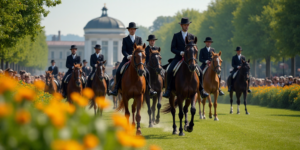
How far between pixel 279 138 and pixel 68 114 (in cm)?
852

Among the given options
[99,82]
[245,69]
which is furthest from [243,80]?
[99,82]

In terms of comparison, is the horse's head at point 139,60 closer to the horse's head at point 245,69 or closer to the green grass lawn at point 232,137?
the green grass lawn at point 232,137

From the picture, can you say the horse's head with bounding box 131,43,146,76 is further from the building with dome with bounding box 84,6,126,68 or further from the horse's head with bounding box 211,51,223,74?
the building with dome with bounding box 84,6,126,68

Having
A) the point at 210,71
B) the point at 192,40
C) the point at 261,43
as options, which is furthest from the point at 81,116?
the point at 261,43

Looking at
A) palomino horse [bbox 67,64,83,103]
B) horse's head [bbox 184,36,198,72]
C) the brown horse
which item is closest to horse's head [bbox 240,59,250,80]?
palomino horse [bbox 67,64,83,103]

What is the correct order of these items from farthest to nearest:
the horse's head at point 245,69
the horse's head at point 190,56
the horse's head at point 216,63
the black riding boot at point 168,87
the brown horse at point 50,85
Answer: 1. the brown horse at point 50,85
2. the horse's head at point 245,69
3. the horse's head at point 216,63
4. the black riding boot at point 168,87
5. the horse's head at point 190,56

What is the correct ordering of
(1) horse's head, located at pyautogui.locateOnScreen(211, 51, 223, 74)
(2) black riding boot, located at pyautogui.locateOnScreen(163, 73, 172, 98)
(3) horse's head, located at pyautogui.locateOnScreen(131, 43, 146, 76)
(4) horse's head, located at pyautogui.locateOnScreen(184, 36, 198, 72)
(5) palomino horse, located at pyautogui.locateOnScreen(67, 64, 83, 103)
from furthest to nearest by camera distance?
(5) palomino horse, located at pyautogui.locateOnScreen(67, 64, 83, 103)
(1) horse's head, located at pyautogui.locateOnScreen(211, 51, 223, 74)
(2) black riding boot, located at pyautogui.locateOnScreen(163, 73, 172, 98)
(4) horse's head, located at pyautogui.locateOnScreen(184, 36, 198, 72)
(3) horse's head, located at pyautogui.locateOnScreen(131, 43, 146, 76)

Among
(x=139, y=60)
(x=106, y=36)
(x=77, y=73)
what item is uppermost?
(x=106, y=36)

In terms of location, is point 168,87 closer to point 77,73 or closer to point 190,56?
point 190,56

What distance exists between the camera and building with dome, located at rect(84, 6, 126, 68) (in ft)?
365

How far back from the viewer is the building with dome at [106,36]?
111 m

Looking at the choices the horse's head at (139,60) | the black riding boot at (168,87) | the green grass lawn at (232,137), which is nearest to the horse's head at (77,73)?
the green grass lawn at (232,137)

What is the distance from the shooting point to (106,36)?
111500 millimetres

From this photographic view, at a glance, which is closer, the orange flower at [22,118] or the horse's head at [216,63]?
the orange flower at [22,118]
